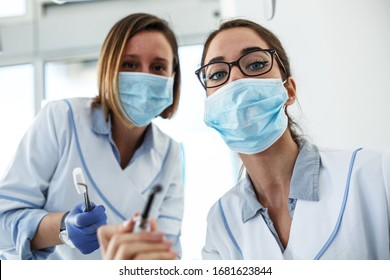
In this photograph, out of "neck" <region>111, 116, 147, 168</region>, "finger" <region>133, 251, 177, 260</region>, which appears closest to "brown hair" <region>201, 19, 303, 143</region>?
"neck" <region>111, 116, 147, 168</region>

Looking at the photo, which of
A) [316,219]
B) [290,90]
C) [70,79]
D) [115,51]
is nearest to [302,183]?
[316,219]

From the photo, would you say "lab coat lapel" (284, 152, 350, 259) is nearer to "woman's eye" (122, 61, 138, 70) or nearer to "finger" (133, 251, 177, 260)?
"finger" (133, 251, 177, 260)

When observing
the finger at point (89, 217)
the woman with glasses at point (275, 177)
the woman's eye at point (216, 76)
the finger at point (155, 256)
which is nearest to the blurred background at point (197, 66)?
the woman with glasses at point (275, 177)

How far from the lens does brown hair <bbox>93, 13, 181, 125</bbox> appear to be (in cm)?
107

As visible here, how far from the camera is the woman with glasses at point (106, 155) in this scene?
0.99 meters

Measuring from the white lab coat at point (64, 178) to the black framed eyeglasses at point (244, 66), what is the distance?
30cm

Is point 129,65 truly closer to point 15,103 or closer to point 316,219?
point 15,103

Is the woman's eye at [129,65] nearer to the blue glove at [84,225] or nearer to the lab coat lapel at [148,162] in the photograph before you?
the lab coat lapel at [148,162]

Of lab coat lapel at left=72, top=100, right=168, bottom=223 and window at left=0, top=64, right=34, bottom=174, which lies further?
window at left=0, top=64, right=34, bottom=174

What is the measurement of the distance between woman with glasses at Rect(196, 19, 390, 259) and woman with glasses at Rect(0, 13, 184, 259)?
18 centimetres
